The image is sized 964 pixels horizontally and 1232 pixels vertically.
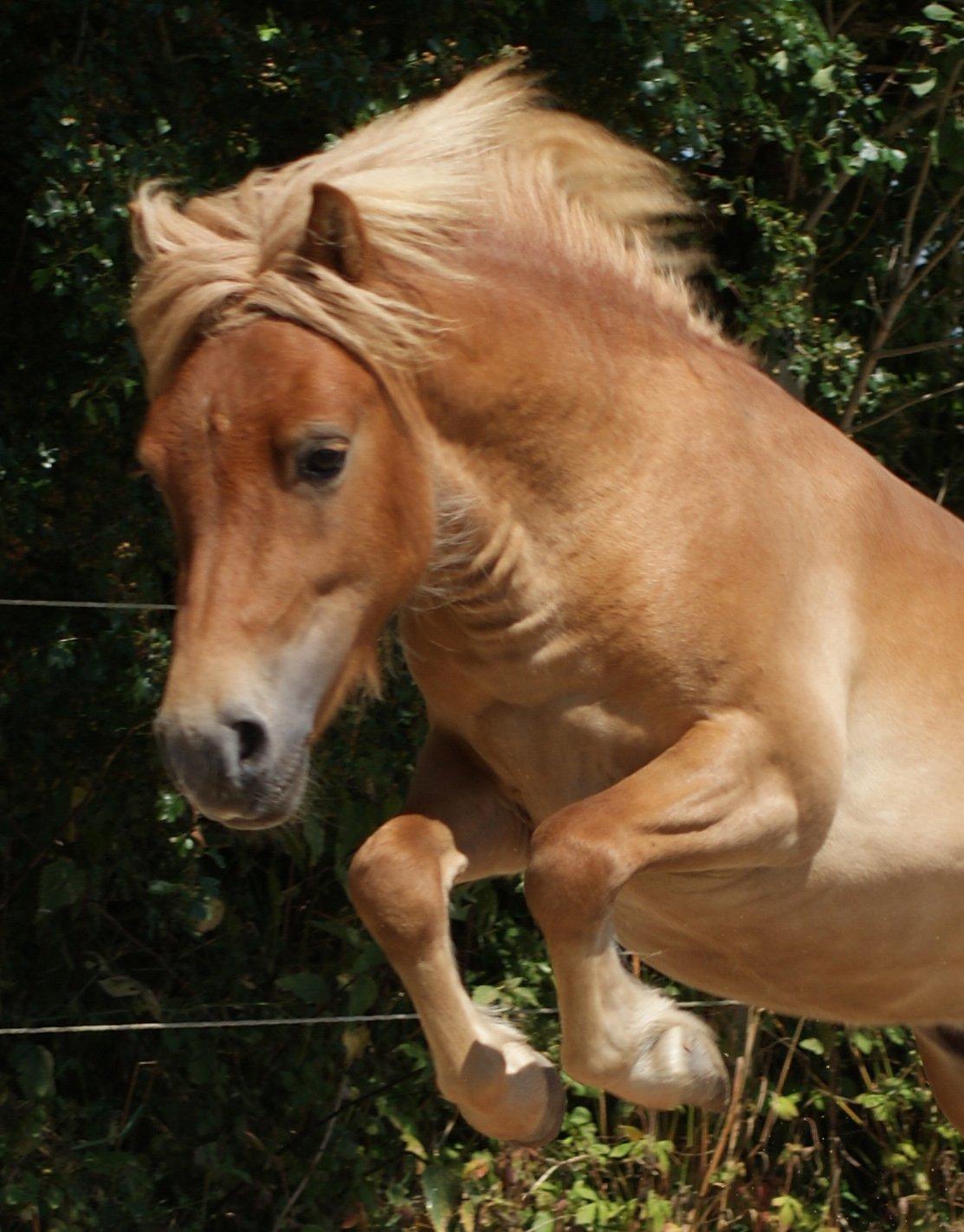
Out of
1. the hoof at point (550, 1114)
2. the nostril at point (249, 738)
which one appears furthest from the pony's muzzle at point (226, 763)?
the hoof at point (550, 1114)

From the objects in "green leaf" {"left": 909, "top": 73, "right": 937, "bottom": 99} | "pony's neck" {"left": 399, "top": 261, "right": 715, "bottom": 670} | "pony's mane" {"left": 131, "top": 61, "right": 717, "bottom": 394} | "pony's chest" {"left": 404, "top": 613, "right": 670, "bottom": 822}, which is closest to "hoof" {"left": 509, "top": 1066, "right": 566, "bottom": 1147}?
"pony's chest" {"left": 404, "top": 613, "right": 670, "bottom": 822}

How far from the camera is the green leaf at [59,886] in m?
4.48

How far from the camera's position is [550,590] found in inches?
118

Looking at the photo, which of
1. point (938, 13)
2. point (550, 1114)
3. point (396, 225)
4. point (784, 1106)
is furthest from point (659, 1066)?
point (938, 13)

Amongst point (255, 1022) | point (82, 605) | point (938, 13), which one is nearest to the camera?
point (82, 605)

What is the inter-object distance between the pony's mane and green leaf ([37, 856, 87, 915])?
2048mm

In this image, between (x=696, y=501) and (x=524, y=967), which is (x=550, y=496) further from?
(x=524, y=967)

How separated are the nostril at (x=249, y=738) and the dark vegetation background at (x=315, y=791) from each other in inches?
62.0

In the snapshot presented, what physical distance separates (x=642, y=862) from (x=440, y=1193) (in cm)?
227

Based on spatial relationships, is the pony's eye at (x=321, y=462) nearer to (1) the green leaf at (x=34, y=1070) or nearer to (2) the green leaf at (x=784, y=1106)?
(1) the green leaf at (x=34, y=1070)

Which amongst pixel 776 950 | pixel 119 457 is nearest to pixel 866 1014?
pixel 776 950

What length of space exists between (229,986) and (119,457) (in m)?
1.59

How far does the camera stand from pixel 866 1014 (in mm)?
3613

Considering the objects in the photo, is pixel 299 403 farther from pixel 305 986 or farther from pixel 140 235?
pixel 305 986
